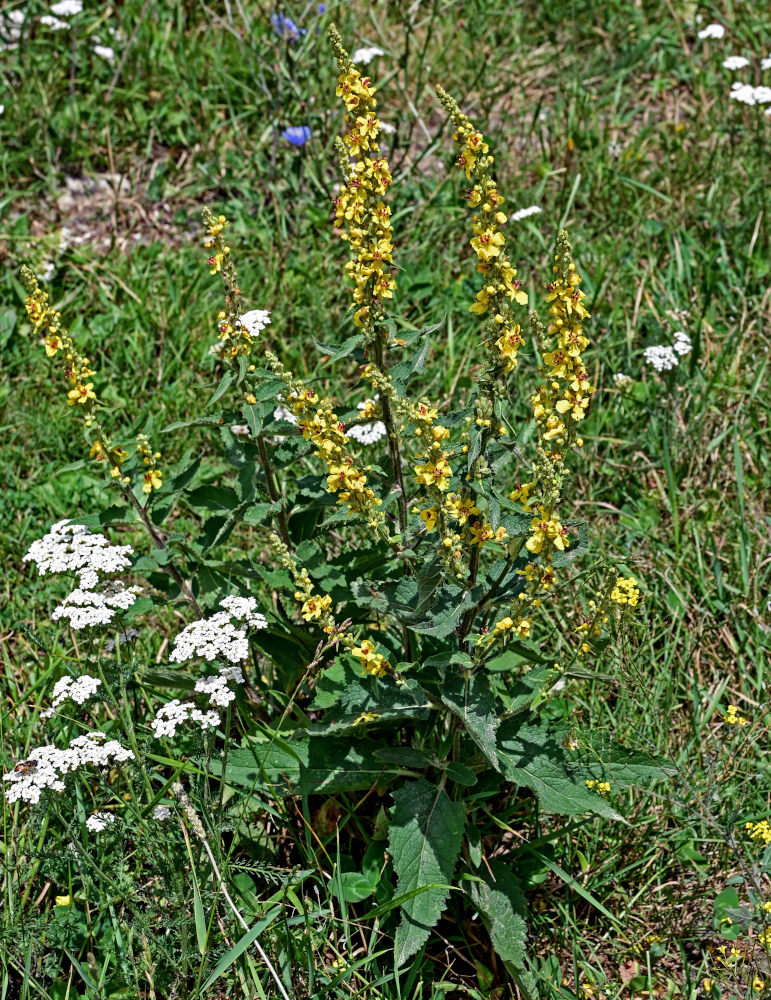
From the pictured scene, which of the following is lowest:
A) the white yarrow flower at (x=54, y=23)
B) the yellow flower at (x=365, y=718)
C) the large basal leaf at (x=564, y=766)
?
the large basal leaf at (x=564, y=766)

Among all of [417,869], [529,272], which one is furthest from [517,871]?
[529,272]

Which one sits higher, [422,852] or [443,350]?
[443,350]

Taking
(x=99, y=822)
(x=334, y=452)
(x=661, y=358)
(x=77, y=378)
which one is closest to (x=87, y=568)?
(x=77, y=378)

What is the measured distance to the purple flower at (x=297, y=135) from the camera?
15.2 ft

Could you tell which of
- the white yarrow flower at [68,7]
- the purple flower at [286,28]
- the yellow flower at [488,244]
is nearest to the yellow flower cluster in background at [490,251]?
the yellow flower at [488,244]

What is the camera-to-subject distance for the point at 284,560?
7.74 ft

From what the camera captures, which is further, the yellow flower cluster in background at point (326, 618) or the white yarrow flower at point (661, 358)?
the white yarrow flower at point (661, 358)

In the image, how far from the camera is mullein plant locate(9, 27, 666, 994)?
7.01 feet

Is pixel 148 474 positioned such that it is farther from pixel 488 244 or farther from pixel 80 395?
pixel 488 244

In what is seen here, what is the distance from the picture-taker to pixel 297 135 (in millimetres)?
4648

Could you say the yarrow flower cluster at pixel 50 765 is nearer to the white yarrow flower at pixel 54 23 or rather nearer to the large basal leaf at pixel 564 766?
the large basal leaf at pixel 564 766

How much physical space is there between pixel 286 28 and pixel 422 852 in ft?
13.2

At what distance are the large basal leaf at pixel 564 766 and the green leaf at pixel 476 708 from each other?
0.40 feet

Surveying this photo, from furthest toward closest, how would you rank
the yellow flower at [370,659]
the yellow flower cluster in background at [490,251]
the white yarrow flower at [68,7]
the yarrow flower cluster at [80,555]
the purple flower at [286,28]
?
the white yarrow flower at [68,7] → the purple flower at [286,28] → the yarrow flower cluster at [80,555] → the yellow flower at [370,659] → the yellow flower cluster in background at [490,251]
